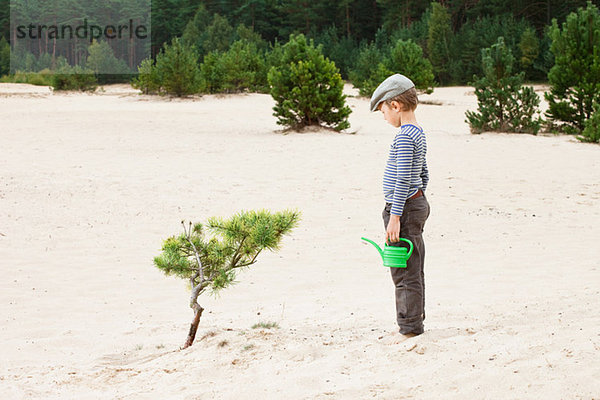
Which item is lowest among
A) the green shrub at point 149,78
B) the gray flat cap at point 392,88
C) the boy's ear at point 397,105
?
the boy's ear at point 397,105

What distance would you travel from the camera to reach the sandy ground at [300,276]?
3.50 m

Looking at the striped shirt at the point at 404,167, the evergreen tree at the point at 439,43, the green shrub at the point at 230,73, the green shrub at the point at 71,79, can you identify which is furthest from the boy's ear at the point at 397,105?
the evergreen tree at the point at 439,43

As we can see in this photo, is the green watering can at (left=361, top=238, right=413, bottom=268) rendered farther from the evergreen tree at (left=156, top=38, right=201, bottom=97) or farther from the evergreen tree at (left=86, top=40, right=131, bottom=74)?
the evergreen tree at (left=86, top=40, right=131, bottom=74)

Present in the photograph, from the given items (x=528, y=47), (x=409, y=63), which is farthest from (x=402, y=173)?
(x=528, y=47)

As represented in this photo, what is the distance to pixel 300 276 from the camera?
6.43 metres

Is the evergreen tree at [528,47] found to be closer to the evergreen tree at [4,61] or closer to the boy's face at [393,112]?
the boy's face at [393,112]

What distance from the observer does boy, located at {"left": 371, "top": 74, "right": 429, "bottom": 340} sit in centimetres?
380

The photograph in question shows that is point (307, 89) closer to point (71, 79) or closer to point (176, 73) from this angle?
point (176, 73)

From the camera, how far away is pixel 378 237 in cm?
780

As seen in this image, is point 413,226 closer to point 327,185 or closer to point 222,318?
point 222,318

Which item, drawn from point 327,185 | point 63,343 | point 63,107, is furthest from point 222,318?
point 63,107

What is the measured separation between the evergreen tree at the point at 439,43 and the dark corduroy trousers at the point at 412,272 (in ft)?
116

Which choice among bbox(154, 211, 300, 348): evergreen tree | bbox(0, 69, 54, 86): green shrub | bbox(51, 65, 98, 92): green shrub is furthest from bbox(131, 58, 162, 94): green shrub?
bbox(154, 211, 300, 348): evergreen tree

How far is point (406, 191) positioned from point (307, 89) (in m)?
12.5
